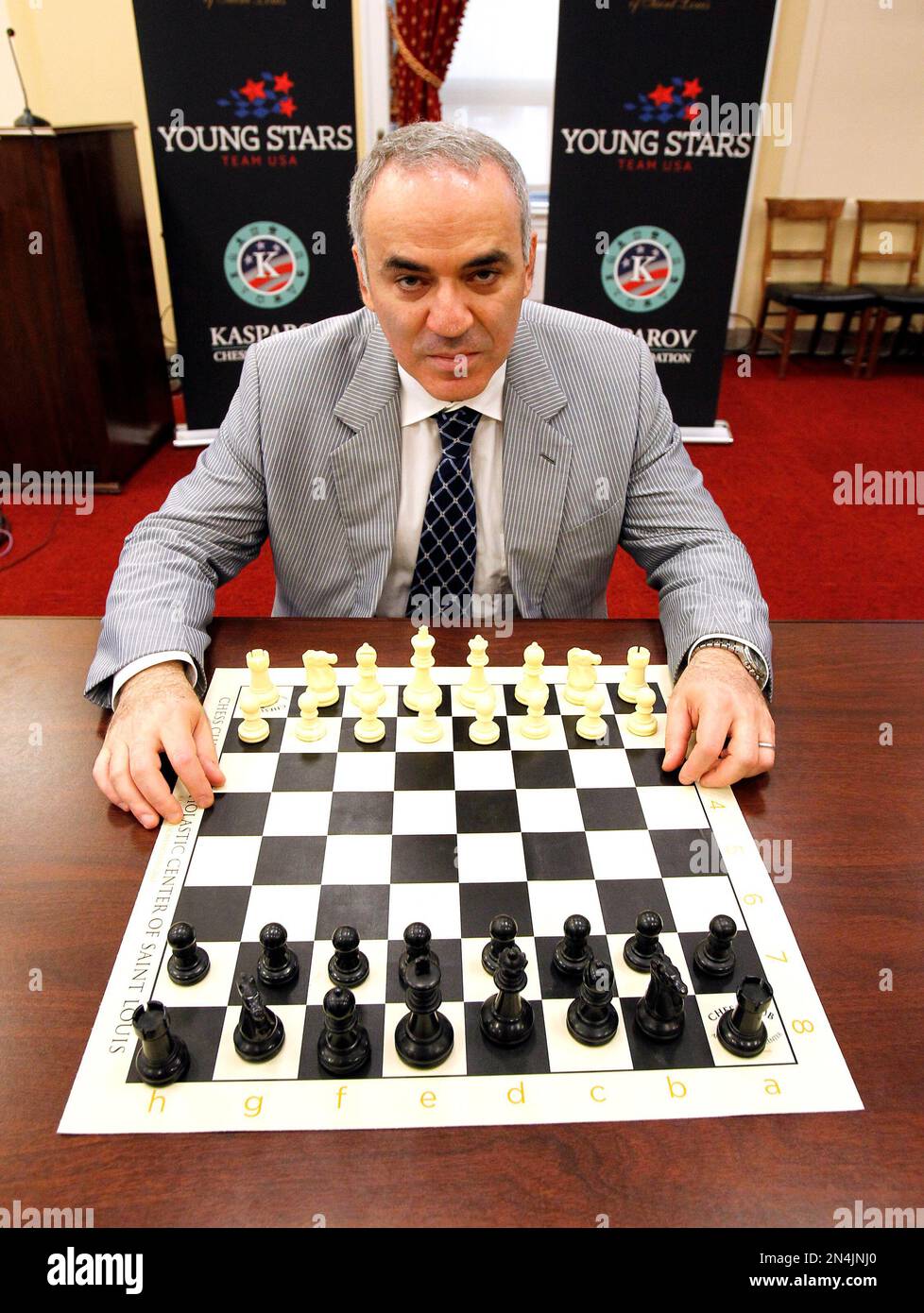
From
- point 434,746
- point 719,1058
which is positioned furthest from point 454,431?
point 719,1058

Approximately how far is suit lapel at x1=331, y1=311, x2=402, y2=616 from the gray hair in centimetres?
23

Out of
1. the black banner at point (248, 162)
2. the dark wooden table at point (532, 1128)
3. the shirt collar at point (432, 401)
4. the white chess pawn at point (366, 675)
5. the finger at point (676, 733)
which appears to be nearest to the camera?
the dark wooden table at point (532, 1128)

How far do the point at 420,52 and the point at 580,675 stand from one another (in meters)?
5.28

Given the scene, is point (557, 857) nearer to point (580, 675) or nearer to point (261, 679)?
point (580, 675)

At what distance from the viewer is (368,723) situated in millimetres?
1372

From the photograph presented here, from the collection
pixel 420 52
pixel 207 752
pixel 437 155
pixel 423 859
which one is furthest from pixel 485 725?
pixel 420 52

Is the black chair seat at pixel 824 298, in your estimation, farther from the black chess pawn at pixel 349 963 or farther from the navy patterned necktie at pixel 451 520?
the black chess pawn at pixel 349 963

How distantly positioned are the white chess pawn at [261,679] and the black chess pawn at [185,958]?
477 mm

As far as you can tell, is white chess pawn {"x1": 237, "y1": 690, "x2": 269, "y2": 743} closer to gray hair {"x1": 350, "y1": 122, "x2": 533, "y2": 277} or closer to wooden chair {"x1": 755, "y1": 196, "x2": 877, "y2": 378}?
gray hair {"x1": 350, "y1": 122, "x2": 533, "y2": 277}

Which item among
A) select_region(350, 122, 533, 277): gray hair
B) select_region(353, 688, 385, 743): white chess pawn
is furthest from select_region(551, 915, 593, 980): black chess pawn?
select_region(350, 122, 533, 277): gray hair

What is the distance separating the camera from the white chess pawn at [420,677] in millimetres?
1415

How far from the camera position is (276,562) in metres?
1.93

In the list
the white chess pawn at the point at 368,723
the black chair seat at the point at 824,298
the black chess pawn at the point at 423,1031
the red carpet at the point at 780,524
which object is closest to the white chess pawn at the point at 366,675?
the white chess pawn at the point at 368,723

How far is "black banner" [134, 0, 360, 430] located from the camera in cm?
401
